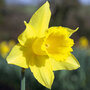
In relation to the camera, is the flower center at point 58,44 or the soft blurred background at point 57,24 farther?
the soft blurred background at point 57,24

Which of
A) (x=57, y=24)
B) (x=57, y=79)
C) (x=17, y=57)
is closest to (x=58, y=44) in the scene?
(x=17, y=57)

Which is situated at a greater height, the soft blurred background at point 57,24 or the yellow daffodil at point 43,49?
the yellow daffodil at point 43,49

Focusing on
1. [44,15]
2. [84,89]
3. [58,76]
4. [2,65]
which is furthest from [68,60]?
[2,65]

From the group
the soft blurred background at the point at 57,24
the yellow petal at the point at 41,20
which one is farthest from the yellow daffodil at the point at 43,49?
the soft blurred background at the point at 57,24

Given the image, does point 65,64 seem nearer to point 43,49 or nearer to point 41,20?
point 43,49

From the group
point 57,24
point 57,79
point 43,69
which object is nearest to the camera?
point 43,69

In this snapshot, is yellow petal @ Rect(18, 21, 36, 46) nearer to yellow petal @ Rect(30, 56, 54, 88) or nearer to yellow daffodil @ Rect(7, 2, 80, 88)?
yellow daffodil @ Rect(7, 2, 80, 88)

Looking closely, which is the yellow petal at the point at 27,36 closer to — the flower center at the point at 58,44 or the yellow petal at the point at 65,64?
the flower center at the point at 58,44

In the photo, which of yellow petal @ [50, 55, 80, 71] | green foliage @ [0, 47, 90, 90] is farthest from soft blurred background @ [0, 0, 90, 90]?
yellow petal @ [50, 55, 80, 71]
